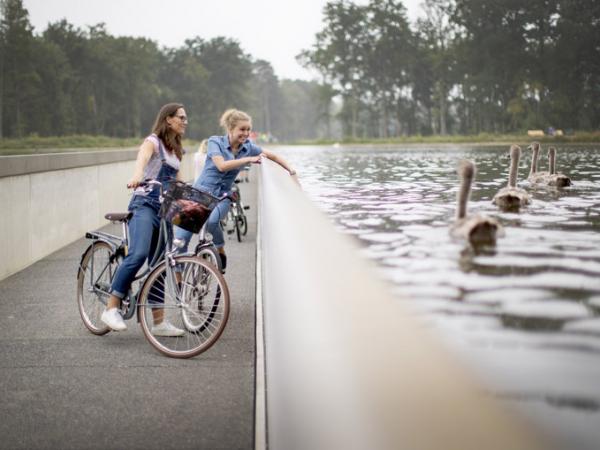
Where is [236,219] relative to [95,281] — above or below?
below

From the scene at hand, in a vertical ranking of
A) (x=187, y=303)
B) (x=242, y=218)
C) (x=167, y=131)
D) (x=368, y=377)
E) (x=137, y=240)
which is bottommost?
(x=242, y=218)

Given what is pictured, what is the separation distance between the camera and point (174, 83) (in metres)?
152

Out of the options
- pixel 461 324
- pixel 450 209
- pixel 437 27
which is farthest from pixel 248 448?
pixel 437 27

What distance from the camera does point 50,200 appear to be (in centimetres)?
1200

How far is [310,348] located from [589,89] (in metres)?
19.6

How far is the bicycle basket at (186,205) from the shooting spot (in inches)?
242

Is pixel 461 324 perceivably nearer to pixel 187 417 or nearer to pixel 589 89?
pixel 187 417

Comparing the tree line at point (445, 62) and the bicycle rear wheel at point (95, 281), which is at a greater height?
the tree line at point (445, 62)

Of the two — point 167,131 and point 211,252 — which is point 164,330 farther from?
point 167,131

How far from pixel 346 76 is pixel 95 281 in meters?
108

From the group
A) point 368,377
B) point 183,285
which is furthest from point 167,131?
point 368,377

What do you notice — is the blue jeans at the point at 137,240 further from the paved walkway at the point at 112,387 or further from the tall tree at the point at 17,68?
the tall tree at the point at 17,68

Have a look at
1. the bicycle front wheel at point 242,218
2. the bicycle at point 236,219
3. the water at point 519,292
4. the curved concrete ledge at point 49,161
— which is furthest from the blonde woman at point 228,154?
the bicycle front wheel at point 242,218

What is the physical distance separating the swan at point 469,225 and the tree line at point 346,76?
5331 cm
